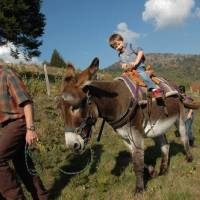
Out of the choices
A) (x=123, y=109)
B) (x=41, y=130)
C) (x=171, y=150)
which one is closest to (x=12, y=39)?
(x=41, y=130)

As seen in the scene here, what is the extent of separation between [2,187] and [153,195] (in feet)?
7.92

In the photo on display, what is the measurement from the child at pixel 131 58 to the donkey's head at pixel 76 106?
1277mm

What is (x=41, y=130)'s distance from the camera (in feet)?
33.0

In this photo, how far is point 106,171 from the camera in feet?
24.6

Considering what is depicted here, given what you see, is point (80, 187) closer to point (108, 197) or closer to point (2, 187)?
point (108, 197)

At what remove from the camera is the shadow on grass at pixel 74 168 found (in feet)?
22.3

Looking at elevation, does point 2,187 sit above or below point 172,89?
below

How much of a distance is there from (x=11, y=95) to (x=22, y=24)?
89.7 ft

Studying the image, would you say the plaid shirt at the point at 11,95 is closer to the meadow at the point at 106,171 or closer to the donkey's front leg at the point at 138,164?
the meadow at the point at 106,171

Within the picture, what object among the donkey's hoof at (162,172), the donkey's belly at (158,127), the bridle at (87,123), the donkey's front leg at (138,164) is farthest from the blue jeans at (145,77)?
the donkey's hoof at (162,172)

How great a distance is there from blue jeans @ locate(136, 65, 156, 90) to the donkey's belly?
0.63m

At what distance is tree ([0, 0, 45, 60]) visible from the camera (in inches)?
1151

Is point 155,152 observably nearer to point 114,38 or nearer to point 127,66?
point 127,66

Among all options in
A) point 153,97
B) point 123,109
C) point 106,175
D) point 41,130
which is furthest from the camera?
point 41,130
